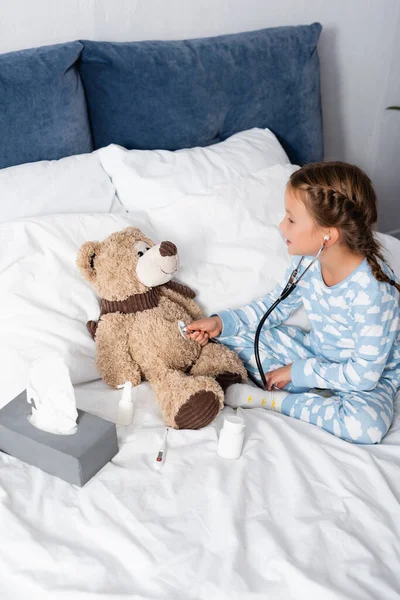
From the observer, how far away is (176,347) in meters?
1.45

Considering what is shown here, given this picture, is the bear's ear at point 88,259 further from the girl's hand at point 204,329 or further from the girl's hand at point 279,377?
the girl's hand at point 279,377

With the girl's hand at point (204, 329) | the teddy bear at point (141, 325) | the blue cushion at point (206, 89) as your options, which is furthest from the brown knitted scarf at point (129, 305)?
the blue cushion at point (206, 89)

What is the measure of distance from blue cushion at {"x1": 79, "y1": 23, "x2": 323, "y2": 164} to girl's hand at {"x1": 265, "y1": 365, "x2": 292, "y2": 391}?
0.83m

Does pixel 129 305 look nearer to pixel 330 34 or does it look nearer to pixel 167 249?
pixel 167 249

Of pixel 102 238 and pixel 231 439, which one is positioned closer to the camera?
pixel 231 439

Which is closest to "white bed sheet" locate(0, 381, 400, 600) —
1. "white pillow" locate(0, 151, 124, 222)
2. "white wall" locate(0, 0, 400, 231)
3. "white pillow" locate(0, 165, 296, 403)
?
"white pillow" locate(0, 165, 296, 403)

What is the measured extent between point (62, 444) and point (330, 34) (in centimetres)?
210

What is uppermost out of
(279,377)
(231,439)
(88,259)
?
(88,259)

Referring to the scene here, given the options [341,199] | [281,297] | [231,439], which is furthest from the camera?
[281,297]

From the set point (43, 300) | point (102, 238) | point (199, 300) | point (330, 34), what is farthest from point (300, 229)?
point (330, 34)

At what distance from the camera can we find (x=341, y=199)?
137cm

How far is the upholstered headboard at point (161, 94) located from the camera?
1.62m

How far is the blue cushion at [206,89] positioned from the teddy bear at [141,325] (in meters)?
0.52

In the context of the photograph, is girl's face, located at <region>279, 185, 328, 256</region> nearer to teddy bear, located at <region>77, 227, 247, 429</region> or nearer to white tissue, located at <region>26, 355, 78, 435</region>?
teddy bear, located at <region>77, 227, 247, 429</region>
